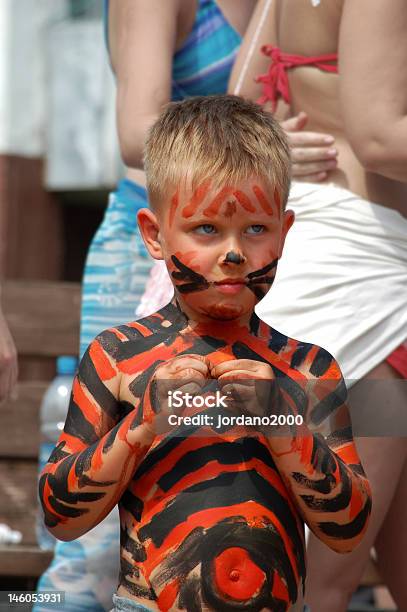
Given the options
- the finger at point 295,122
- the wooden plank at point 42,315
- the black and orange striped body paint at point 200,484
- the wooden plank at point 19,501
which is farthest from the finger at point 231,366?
the wooden plank at point 42,315

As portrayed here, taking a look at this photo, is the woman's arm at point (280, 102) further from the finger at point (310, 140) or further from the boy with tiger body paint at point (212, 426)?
the boy with tiger body paint at point (212, 426)

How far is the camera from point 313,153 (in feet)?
8.59

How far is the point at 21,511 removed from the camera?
468 cm

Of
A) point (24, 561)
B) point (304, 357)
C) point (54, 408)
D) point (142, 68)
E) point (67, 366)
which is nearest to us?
point (304, 357)

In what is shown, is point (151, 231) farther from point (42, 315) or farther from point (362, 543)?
point (42, 315)

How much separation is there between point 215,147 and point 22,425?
2.93m

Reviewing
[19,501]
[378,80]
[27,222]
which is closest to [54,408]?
[19,501]

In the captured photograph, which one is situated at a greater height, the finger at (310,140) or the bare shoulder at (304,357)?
the finger at (310,140)

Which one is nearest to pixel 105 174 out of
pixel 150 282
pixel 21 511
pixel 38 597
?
pixel 21 511

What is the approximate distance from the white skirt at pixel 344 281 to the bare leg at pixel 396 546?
37cm

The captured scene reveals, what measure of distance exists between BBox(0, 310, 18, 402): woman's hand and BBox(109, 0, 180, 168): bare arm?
1.95 feet

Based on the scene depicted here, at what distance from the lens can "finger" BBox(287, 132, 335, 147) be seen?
2.62 m

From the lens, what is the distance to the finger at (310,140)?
2.62 metres

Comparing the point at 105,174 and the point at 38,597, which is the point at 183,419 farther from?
the point at 105,174
